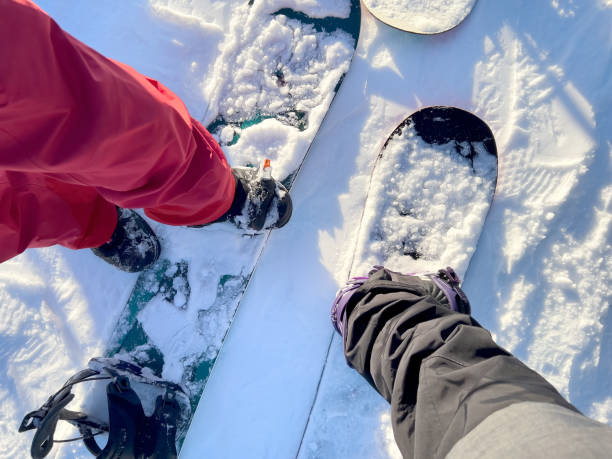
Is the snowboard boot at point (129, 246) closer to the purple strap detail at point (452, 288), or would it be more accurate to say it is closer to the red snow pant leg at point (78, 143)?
the red snow pant leg at point (78, 143)

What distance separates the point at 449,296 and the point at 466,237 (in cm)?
31

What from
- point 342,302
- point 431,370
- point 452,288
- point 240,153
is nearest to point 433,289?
point 452,288

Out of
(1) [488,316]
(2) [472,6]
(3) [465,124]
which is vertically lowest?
(1) [488,316]

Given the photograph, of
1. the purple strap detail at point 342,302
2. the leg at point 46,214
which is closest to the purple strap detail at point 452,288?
the purple strap detail at point 342,302

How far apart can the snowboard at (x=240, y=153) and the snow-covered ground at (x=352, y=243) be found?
0.05m

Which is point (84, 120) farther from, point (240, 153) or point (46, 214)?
point (240, 153)

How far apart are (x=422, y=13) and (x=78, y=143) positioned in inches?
59.3

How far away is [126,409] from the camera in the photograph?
4.63ft

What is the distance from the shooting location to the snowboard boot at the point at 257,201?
1.45 meters

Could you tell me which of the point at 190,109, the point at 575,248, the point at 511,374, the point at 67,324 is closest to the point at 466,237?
the point at 575,248

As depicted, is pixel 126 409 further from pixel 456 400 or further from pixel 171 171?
pixel 456 400

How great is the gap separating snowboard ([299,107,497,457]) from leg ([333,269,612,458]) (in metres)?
0.34

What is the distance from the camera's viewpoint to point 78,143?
769mm

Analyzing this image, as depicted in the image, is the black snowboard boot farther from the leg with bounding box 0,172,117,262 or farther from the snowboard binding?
the snowboard binding
